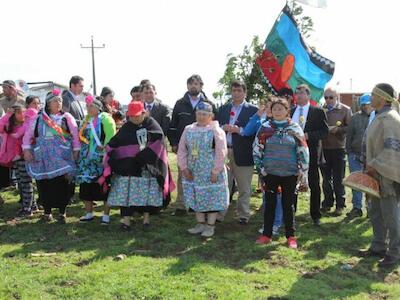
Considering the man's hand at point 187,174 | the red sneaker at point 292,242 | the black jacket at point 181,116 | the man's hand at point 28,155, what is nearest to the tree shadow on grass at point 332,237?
the red sneaker at point 292,242

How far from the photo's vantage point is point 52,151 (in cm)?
724

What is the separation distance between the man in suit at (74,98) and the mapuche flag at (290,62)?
335cm

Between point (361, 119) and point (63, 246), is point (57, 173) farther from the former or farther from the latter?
point (361, 119)

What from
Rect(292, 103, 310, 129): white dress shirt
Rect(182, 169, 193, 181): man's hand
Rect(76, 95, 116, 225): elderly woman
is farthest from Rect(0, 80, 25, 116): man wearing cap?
Rect(292, 103, 310, 129): white dress shirt

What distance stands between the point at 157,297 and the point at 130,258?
113 centimetres

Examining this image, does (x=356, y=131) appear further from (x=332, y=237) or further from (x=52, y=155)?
(x=52, y=155)

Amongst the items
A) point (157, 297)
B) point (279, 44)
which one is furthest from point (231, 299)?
point (279, 44)

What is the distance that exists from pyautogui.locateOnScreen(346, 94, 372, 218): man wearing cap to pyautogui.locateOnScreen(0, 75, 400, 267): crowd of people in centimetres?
2

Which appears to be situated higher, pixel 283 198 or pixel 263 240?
pixel 283 198

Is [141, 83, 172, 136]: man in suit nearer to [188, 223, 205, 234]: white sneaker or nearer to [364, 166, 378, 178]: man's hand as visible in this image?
[188, 223, 205, 234]: white sneaker

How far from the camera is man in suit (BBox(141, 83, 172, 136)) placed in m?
8.17

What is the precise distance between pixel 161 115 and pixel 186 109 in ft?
1.91

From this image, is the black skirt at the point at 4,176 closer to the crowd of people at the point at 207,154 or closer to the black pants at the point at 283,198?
the crowd of people at the point at 207,154

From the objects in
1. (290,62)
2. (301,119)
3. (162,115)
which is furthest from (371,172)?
(290,62)
